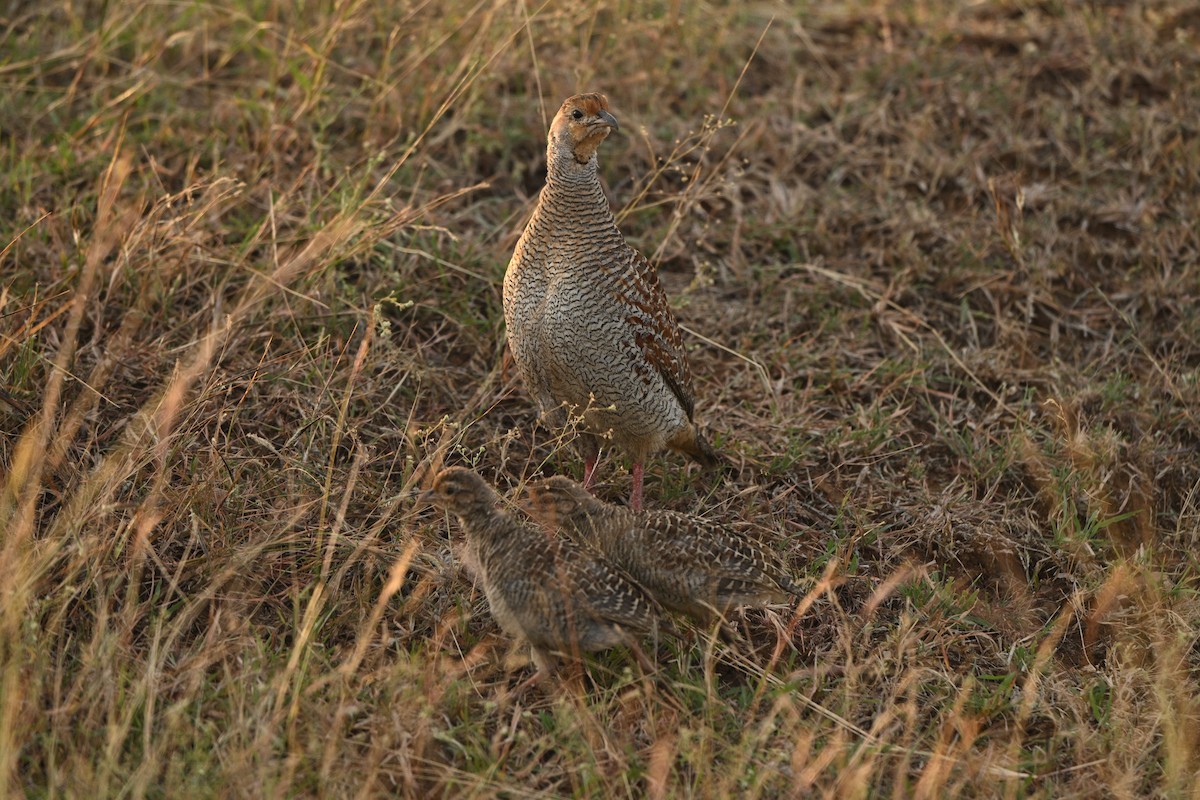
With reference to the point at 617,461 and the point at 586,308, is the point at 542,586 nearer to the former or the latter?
the point at 586,308

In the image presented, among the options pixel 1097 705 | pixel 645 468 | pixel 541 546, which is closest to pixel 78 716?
pixel 541 546

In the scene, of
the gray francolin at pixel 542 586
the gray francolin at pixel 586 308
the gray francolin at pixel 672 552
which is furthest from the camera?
the gray francolin at pixel 586 308

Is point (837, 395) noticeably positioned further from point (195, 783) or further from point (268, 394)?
point (195, 783)

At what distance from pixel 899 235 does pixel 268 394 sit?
11.7 ft

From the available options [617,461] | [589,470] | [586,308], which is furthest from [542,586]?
[617,461]

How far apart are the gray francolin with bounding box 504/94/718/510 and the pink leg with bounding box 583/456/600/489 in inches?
8.9

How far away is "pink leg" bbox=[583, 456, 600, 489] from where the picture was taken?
5555 mm

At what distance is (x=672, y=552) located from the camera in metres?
4.58

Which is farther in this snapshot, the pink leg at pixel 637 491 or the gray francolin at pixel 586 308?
the pink leg at pixel 637 491

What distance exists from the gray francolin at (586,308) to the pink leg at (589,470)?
0.23 m

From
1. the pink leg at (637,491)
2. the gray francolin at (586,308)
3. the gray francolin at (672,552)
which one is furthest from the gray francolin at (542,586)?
the pink leg at (637,491)

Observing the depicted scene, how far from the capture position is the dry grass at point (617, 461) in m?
4.15

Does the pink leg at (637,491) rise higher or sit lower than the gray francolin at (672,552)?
lower

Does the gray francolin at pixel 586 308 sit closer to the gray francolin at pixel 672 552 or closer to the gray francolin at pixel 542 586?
the gray francolin at pixel 672 552
